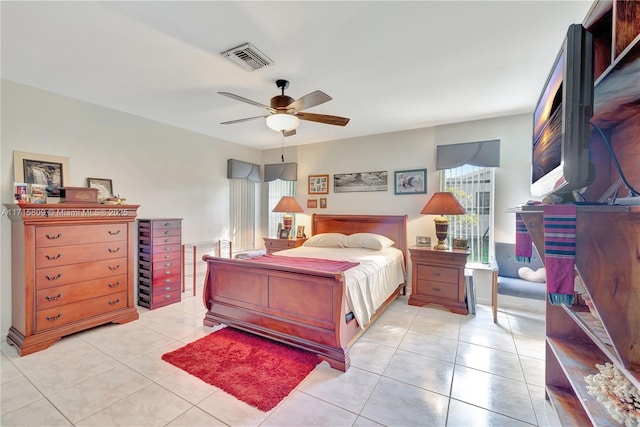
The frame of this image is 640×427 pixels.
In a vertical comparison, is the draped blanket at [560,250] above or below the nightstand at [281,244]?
above

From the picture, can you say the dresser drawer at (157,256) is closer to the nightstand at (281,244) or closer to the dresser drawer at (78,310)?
the dresser drawer at (78,310)

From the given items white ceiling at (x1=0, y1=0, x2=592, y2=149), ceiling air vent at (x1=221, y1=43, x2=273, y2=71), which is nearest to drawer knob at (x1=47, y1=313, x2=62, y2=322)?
white ceiling at (x1=0, y1=0, x2=592, y2=149)

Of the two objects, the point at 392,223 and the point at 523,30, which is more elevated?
the point at 523,30

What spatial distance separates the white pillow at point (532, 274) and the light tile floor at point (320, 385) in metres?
0.55

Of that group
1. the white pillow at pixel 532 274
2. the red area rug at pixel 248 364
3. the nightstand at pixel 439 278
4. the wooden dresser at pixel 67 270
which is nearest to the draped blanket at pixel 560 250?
the red area rug at pixel 248 364

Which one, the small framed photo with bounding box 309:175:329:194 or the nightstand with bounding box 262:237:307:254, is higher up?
the small framed photo with bounding box 309:175:329:194

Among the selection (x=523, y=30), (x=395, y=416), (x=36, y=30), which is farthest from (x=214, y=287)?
(x=523, y=30)

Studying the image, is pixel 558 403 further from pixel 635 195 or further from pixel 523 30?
pixel 523 30

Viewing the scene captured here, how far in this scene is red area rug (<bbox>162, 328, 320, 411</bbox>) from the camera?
1.96m

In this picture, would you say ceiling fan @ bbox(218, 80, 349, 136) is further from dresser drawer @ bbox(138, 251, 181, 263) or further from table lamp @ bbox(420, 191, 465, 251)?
dresser drawer @ bbox(138, 251, 181, 263)

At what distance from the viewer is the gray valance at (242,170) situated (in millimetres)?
4977

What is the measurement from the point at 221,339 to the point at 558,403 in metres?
2.63

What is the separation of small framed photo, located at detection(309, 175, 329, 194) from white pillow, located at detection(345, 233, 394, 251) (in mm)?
1179

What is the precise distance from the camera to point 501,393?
1.95 meters
